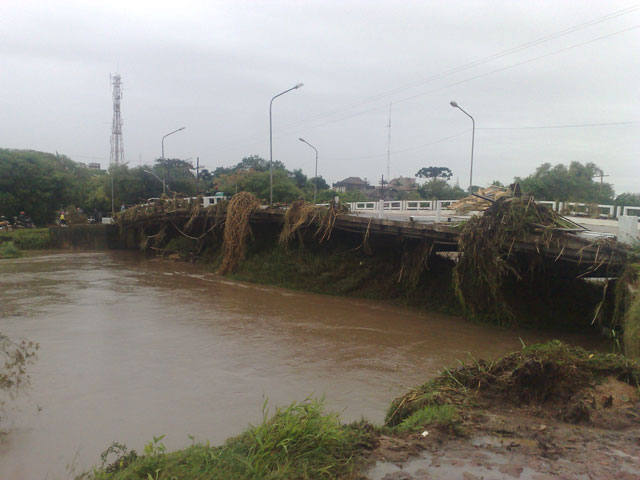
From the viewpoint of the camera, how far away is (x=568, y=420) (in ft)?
16.1

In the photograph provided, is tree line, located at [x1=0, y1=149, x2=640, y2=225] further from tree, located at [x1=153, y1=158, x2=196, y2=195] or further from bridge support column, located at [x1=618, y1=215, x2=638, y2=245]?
bridge support column, located at [x1=618, y1=215, x2=638, y2=245]

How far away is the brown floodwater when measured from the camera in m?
6.36

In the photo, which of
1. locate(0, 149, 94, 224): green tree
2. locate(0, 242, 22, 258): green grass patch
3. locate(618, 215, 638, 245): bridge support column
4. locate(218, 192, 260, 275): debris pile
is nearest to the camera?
locate(618, 215, 638, 245): bridge support column

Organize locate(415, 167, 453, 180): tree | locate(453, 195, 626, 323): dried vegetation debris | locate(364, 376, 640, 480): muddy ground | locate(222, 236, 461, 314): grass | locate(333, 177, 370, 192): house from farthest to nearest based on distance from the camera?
locate(333, 177, 370, 192): house
locate(415, 167, 453, 180): tree
locate(222, 236, 461, 314): grass
locate(453, 195, 626, 323): dried vegetation debris
locate(364, 376, 640, 480): muddy ground

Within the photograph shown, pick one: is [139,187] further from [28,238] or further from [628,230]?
[628,230]

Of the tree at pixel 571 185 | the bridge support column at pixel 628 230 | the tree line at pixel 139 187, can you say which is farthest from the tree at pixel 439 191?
the bridge support column at pixel 628 230

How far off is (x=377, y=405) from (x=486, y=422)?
2.63 meters

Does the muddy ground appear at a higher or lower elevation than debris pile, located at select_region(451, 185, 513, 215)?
lower

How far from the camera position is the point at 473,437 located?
450 cm

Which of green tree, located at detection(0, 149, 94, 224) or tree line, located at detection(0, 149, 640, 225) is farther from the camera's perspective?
green tree, located at detection(0, 149, 94, 224)

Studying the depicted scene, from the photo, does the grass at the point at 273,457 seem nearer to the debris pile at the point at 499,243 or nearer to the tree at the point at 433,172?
the debris pile at the point at 499,243

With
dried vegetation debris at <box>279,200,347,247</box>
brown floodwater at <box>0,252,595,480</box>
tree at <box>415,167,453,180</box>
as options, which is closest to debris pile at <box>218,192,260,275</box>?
dried vegetation debris at <box>279,200,347,247</box>

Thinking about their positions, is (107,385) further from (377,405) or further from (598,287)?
(598,287)

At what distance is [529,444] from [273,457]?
226 cm
